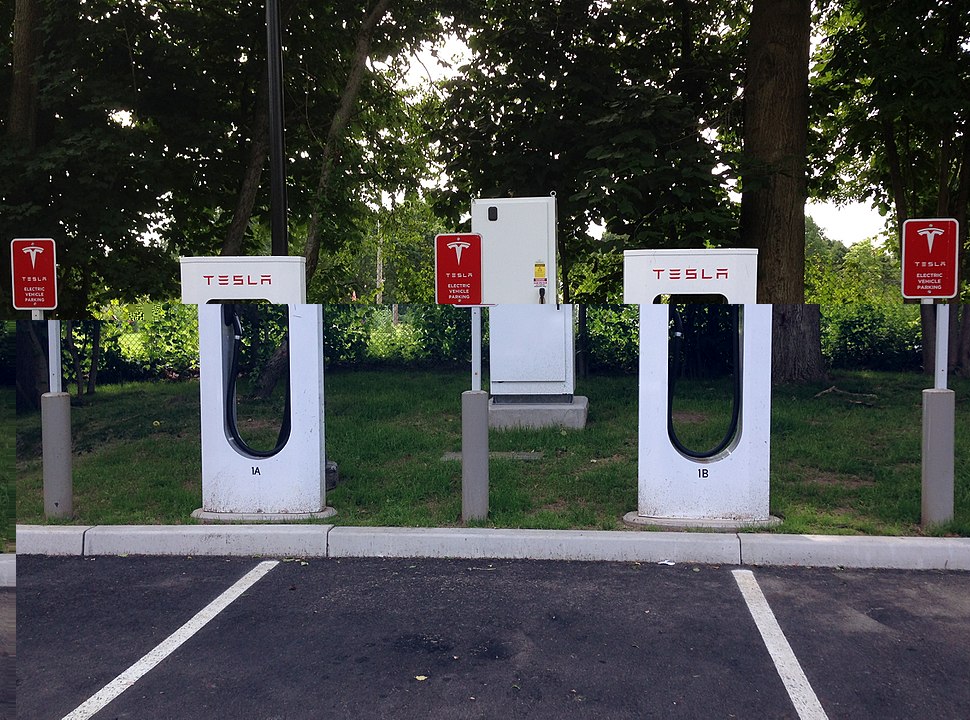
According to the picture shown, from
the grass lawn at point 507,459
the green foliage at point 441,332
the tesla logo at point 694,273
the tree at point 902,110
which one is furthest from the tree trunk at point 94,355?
the tree at point 902,110

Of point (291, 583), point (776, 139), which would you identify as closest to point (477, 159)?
point (776, 139)

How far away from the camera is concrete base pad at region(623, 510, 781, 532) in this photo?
20.7ft

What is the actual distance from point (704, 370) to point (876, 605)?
9.03m

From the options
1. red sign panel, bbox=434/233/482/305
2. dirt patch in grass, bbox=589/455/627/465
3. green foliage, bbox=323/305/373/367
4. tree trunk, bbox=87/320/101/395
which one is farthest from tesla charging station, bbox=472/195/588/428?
tree trunk, bbox=87/320/101/395

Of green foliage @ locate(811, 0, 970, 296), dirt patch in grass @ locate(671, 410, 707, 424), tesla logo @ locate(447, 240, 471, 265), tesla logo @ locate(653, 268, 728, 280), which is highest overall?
green foliage @ locate(811, 0, 970, 296)

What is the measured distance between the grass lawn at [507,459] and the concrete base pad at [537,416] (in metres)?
0.27

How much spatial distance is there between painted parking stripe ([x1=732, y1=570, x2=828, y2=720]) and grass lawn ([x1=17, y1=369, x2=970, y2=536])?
993mm

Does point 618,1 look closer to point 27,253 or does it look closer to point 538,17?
point 538,17

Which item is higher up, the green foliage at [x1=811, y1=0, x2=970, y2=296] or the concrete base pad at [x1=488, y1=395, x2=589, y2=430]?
the green foliage at [x1=811, y1=0, x2=970, y2=296]

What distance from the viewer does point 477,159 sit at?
15.7 metres

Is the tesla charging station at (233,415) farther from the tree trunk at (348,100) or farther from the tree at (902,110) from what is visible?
the tree at (902,110)

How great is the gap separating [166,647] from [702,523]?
3.65 metres

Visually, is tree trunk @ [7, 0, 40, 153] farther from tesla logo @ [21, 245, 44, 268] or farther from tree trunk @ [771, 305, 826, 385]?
tree trunk @ [771, 305, 826, 385]

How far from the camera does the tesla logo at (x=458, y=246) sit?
6.56 meters
